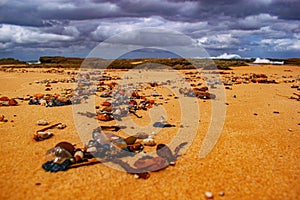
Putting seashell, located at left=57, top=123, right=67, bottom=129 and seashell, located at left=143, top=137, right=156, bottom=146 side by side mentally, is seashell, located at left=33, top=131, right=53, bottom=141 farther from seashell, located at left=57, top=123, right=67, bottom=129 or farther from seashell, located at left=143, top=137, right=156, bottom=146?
seashell, located at left=143, top=137, right=156, bottom=146

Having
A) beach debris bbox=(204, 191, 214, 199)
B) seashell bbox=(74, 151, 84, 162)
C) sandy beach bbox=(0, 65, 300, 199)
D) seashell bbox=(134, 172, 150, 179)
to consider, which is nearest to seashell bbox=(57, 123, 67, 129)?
sandy beach bbox=(0, 65, 300, 199)

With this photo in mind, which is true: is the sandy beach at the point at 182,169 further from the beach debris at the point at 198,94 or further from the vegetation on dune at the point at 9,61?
the vegetation on dune at the point at 9,61

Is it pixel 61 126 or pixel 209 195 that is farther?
pixel 61 126

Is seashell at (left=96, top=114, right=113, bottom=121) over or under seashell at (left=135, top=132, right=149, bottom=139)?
over

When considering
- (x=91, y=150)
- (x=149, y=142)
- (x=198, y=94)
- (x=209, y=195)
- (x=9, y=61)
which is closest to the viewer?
(x=209, y=195)

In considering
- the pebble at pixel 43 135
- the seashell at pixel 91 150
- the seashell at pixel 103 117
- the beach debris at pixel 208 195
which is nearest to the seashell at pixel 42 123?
the pebble at pixel 43 135

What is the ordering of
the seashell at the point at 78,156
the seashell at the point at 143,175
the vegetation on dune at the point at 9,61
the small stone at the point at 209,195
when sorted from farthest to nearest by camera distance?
the vegetation on dune at the point at 9,61, the seashell at the point at 78,156, the seashell at the point at 143,175, the small stone at the point at 209,195

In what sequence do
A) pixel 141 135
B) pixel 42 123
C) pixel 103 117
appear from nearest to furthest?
pixel 141 135
pixel 42 123
pixel 103 117

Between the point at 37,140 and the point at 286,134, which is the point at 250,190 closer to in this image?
the point at 286,134

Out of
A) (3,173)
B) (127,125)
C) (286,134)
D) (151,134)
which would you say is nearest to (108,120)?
(127,125)

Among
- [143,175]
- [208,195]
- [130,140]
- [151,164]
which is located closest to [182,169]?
[151,164]

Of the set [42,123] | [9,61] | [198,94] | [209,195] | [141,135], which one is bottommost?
[209,195]

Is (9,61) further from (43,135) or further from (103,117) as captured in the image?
(43,135)

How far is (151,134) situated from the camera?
4.79 metres
